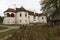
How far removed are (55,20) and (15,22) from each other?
34.0 m

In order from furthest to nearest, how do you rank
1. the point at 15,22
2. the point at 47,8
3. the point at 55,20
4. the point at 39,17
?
1. the point at 39,17
2. the point at 15,22
3. the point at 47,8
4. the point at 55,20

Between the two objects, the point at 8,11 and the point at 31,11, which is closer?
the point at 8,11

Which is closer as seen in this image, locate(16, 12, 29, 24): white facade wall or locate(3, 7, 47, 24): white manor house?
locate(16, 12, 29, 24): white facade wall

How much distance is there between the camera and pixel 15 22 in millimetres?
79938

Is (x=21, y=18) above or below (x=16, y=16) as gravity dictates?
below

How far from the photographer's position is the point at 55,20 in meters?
48.2

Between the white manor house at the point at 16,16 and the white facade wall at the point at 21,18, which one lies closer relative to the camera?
the white facade wall at the point at 21,18

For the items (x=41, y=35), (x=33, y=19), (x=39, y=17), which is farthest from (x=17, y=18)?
(x=41, y=35)

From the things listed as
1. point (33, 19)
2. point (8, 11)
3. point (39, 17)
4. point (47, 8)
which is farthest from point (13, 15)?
point (47, 8)

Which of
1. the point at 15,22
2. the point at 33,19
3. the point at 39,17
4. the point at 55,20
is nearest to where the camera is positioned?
the point at 55,20

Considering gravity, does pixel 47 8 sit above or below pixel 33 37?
above

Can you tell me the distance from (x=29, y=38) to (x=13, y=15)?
68.9 m

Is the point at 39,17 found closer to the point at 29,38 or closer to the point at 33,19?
the point at 33,19

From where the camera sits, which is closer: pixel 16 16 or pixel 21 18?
pixel 21 18
